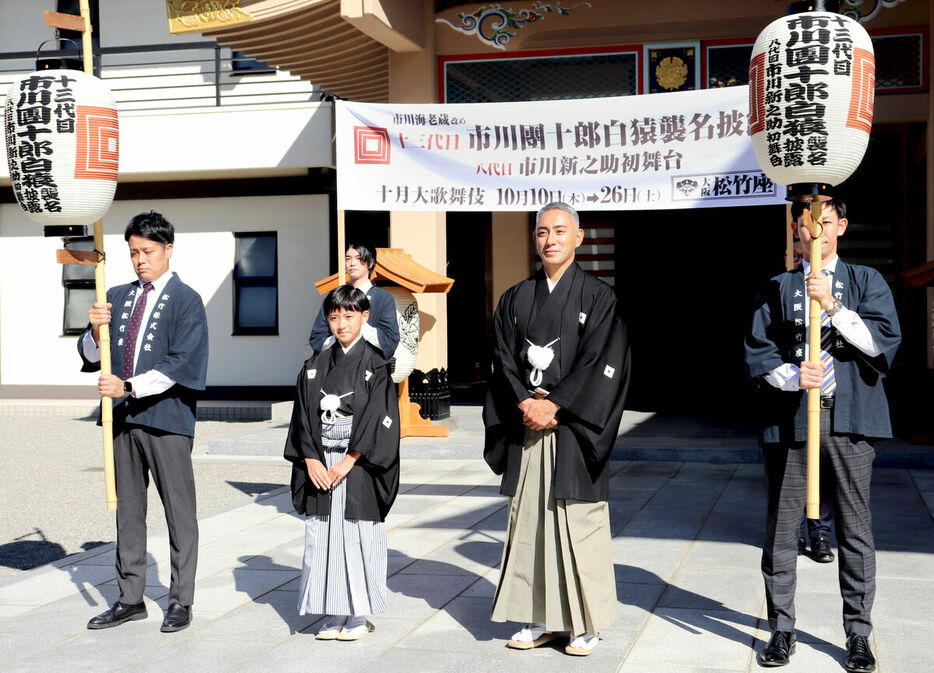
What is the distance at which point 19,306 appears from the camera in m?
16.2

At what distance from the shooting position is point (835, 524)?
4059 mm

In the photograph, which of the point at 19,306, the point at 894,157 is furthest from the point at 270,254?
the point at 894,157

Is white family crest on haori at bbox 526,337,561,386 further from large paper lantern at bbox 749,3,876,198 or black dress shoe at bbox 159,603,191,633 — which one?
black dress shoe at bbox 159,603,191,633

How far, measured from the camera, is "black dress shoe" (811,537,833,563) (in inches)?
220

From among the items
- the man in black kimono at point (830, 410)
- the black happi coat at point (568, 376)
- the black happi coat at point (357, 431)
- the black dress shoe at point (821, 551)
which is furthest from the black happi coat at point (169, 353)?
the black dress shoe at point (821, 551)

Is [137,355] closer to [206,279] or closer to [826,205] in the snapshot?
[826,205]

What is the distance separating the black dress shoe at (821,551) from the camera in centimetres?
559

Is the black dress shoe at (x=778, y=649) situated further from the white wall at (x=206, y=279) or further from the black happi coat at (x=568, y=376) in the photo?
the white wall at (x=206, y=279)

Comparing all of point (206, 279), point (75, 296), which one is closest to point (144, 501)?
point (206, 279)

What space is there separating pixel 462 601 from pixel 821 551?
2.09 m

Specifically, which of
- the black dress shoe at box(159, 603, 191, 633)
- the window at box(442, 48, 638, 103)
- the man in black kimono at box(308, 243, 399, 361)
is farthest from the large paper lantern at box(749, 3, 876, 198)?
the window at box(442, 48, 638, 103)

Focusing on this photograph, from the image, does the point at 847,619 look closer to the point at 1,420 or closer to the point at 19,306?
the point at 1,420

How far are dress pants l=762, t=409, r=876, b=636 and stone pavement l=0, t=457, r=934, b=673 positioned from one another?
22cm

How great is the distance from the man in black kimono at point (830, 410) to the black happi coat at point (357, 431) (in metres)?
1.58
